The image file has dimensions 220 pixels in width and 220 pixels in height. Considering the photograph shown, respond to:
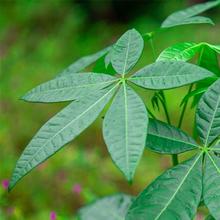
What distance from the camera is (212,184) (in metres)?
0.82

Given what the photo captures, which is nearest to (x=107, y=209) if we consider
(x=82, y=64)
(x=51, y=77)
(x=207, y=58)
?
(x=82, y=64)

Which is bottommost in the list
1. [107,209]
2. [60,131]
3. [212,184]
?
[107,209]

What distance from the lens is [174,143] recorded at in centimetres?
89

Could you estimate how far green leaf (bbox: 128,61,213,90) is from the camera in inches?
32.5

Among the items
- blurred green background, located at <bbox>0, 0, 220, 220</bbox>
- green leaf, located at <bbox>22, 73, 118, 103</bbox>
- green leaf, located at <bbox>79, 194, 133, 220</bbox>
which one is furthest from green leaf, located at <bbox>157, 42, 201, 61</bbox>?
blurred green background, located at <bbox>0, 0, 220, 220</bbox>

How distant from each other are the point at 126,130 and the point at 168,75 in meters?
0.12

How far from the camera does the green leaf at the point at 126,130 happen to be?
0.74 meters

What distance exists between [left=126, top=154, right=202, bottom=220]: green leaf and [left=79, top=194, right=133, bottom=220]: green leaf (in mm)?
399

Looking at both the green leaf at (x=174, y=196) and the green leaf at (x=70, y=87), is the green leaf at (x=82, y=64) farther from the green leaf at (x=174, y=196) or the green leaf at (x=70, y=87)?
the green leaf at (x=174, y=196)

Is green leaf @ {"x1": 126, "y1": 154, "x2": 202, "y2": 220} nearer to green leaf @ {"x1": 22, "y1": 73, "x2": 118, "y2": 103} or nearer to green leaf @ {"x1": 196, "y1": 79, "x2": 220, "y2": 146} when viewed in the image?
green leaf @ {"x1": 196, "y1": 79, "x2": 220, "y2": 146}

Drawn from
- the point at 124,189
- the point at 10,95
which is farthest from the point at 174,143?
the point at 10,95

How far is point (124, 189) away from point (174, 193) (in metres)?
1.77

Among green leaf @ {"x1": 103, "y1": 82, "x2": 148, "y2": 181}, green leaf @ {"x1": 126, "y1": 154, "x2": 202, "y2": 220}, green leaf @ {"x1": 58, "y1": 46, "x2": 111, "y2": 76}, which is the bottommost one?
green leaf @ {"x1": 126, "y1": 154, "x2": 202, "y2": 220}

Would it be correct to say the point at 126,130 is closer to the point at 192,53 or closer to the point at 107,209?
the point at 192,53
